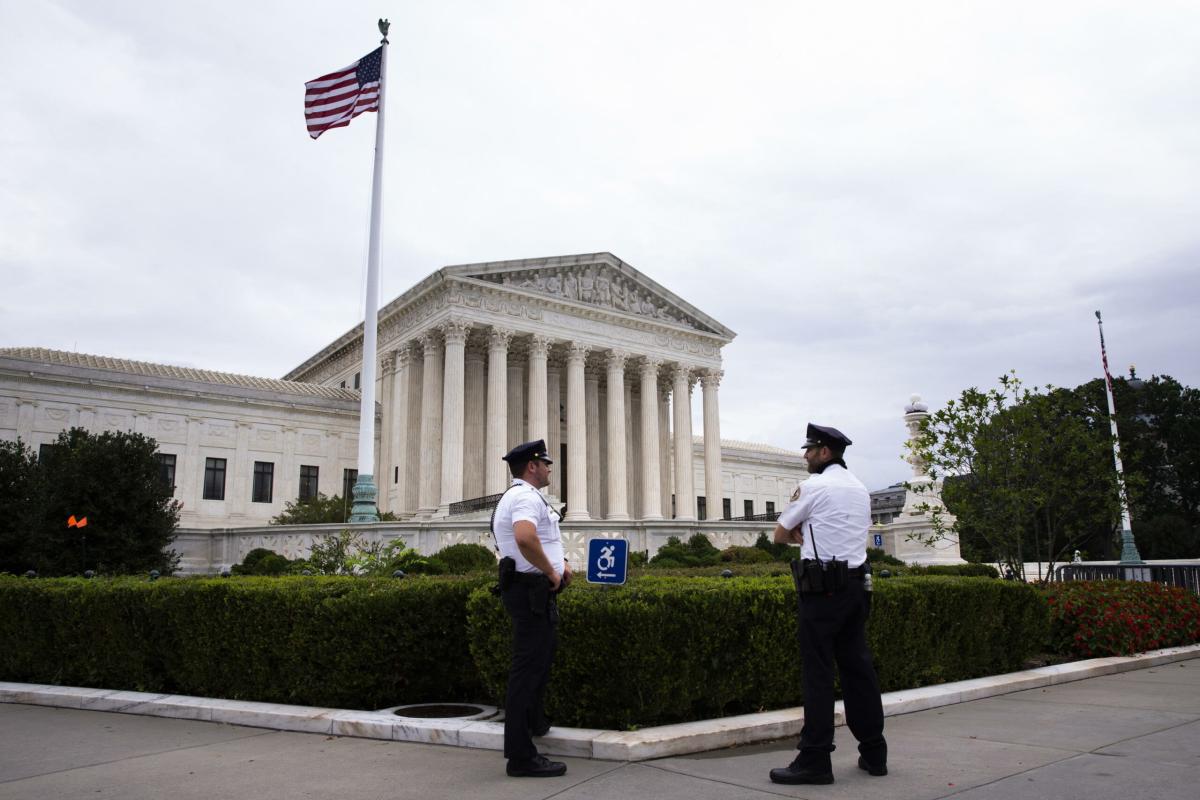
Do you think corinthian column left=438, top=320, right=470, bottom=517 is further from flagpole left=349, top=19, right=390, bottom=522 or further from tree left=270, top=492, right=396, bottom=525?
flagpole left=349, top=19, right=390, bottom=522

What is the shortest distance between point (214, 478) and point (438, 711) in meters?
42.1

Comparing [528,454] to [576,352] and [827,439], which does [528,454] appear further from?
[576,352]

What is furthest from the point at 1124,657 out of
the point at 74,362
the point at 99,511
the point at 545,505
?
the point at 74,362

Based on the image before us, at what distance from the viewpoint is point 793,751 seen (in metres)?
7.07

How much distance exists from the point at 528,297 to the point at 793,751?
41761 mm

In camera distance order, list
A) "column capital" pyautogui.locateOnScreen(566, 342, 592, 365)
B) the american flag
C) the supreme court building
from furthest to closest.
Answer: "column capital" pyautogui.locateOnScreen(566, 342, 592, 365), the supreme court building, the american flag

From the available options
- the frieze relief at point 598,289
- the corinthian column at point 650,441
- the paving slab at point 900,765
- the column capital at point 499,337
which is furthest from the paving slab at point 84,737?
the corinthian column at point 650,441

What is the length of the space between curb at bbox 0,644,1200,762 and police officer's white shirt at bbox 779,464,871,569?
195 centimetres

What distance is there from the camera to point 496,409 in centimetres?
4581

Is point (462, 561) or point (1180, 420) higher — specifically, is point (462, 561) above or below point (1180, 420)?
below

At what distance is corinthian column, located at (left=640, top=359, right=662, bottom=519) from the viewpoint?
51.0 metres

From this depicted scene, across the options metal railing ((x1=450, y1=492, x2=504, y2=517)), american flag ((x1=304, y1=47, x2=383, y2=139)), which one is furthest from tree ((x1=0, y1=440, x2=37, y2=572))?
metal railing ((x1=450, y1=492, x2=504, y2=517))

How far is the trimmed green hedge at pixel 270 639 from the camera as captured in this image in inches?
343

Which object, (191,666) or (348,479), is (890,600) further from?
(348,479)
